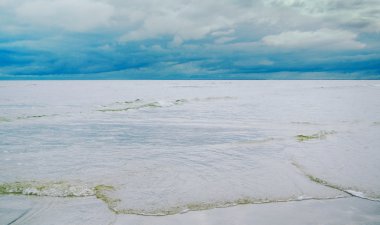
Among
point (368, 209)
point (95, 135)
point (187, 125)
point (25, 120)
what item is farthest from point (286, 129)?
point (25, 120)

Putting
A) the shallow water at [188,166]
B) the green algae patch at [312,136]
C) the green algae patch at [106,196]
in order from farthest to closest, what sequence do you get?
1. the green algae patch at [312,136]
2. the shallow water at [188,166]
3. the green algae patch at [106,196]

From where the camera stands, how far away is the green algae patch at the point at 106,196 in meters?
6.58

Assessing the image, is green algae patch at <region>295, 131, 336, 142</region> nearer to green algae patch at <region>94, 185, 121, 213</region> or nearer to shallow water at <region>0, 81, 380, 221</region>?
shallow water at <region>0, 81, 380, 221</region>

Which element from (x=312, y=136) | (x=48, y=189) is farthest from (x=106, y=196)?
(x=312, y=136)

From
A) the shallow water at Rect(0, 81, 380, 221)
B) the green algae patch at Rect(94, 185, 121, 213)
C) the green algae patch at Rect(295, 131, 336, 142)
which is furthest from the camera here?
the green algae patch at Rect(295, 131, 336, 142)

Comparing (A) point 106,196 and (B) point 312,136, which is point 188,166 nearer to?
(A) point 106,196

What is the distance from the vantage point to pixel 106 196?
716cm

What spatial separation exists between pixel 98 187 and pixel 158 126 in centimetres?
1159

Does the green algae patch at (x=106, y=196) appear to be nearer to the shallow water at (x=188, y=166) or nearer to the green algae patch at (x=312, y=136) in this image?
the shallow water at (x=188, y=166)

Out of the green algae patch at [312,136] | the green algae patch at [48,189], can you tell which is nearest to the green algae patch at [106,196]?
the green algae patch at [48,189]

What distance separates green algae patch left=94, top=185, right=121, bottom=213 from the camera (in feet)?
21.6

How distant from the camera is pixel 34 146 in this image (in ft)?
42.6

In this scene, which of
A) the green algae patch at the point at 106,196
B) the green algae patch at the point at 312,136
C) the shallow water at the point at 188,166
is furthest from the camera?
the green algae patch at the point at 312,136

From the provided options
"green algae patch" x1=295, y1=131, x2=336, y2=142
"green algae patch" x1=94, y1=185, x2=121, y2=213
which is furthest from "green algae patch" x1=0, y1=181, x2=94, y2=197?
"green algae patch" x1=295, y1=131, x2=336, y2=142
